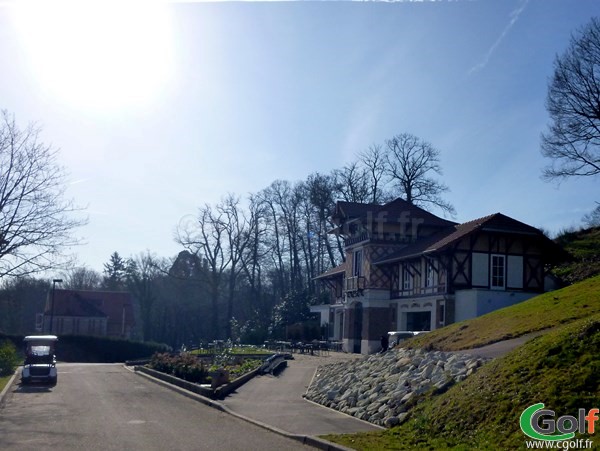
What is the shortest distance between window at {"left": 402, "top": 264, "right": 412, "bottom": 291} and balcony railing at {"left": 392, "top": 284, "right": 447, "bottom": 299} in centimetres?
26

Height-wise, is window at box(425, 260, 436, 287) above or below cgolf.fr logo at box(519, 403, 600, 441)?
above

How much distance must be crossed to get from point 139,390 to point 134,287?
6365 cm

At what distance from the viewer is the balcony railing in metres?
41.7

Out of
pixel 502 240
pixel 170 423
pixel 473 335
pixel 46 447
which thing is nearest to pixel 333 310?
pixel 502 240

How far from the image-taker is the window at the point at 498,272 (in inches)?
1649

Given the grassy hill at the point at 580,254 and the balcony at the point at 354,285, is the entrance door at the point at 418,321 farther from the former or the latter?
the grassy hill at the point at 580,254

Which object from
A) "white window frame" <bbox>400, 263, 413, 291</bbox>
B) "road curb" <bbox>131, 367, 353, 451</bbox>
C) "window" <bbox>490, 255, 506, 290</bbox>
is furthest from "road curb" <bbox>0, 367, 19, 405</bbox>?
"window" <bbox>490, 255, 506, 290</bbox>

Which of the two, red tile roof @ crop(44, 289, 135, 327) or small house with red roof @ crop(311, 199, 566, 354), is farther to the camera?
red tile roof @ crop(44, 289, 135, 327)

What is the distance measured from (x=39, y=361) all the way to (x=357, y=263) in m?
24.8

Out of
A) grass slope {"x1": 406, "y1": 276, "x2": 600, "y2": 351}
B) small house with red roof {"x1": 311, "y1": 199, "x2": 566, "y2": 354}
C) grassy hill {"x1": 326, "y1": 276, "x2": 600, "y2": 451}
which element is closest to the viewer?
grassy hill {"x1": 326, "y1": 276, "x2": 600, "y2": 451}

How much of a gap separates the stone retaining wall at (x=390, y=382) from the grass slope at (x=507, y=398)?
43.5 inches

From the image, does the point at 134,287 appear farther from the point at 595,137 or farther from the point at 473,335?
the point at 473,335

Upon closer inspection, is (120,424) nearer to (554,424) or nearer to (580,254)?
(554,424)

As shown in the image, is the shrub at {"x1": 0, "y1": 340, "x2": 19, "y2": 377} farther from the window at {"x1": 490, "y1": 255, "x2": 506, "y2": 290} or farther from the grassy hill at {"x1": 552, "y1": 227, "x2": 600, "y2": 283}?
the grassy hill at {"x1": 552, "y1": 227, "x2": 600, "y2": 283}
